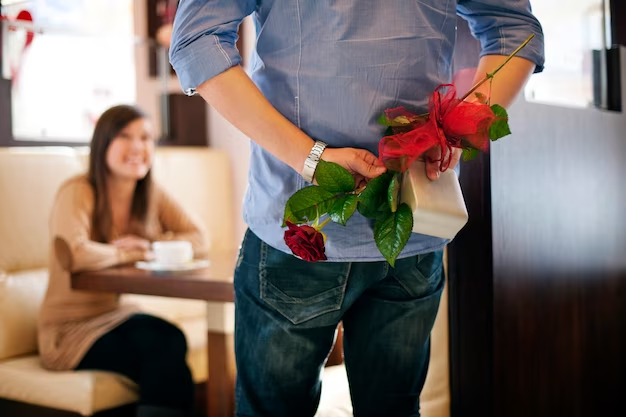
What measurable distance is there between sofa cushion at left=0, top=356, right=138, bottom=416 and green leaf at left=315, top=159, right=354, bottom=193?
1537 millimetres

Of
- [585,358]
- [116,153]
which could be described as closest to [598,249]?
[585,358]

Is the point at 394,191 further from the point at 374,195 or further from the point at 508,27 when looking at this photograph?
the point at 508,27

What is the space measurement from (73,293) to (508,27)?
1696 millimetres

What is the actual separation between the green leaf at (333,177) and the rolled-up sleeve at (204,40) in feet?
0.54

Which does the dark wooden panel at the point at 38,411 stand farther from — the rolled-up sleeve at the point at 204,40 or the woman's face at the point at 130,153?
the rolled-up sleeve at the point at 204,40

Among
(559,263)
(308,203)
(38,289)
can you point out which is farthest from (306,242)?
(38,289)

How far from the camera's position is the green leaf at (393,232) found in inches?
34.9

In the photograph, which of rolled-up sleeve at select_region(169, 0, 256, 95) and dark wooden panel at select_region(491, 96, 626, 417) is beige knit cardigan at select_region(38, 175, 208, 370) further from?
rolled-up sleeve at select_region(169, 0, 256, 95)

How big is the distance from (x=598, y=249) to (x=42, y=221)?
178 centimetres

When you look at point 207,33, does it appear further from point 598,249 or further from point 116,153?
point 116,153

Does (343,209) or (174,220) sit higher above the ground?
(343,209)

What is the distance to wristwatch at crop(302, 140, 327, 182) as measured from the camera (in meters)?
0.91

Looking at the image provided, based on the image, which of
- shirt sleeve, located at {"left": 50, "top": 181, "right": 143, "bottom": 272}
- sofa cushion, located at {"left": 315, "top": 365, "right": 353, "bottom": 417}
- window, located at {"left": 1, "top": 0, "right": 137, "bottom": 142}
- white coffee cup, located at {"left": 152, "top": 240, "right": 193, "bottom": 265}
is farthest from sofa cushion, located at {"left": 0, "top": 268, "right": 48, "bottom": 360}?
sofa cushion, located at {"left": 315, "top": 365, "right": 353, "bottom": 417}

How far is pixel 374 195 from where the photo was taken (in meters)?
0.91
